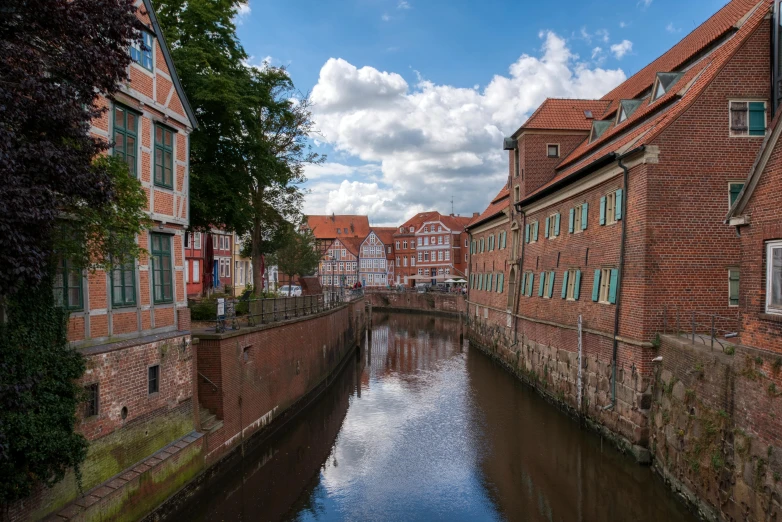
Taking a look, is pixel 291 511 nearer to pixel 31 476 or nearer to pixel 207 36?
pixel 31 476

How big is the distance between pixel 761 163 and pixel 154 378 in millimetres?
12132

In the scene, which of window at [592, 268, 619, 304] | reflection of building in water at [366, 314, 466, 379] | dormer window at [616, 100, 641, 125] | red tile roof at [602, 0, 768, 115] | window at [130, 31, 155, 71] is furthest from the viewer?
reflection of building in water at [366, 314, 466, 379]

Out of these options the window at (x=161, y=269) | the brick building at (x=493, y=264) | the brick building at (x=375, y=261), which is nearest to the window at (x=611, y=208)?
the brick building at (x=493, y=264)

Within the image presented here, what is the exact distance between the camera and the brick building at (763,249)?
9.24 m

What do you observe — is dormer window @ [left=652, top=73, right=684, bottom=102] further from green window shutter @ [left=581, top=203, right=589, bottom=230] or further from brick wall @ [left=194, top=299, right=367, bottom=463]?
brick wall @ [left=194, top=299, right=367, bottom=463]

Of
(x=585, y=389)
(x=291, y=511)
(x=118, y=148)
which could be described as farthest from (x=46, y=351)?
(x=585, y=389)

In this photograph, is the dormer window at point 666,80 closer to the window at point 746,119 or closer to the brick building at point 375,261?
the window at point 746,119

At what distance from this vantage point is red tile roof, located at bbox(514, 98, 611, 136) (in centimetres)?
2630

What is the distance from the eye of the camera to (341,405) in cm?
2209

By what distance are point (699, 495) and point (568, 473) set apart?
3.74m

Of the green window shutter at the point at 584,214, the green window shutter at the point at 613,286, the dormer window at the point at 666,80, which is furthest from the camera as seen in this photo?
the green window shutter at the point at 584,214

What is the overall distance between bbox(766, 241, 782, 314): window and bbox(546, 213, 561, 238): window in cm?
1218

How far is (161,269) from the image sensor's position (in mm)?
12461

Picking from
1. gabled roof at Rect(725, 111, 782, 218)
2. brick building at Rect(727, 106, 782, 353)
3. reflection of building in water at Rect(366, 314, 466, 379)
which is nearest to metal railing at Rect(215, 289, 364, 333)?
reflection of building in water at Rect(366, 314, 466, 379)
